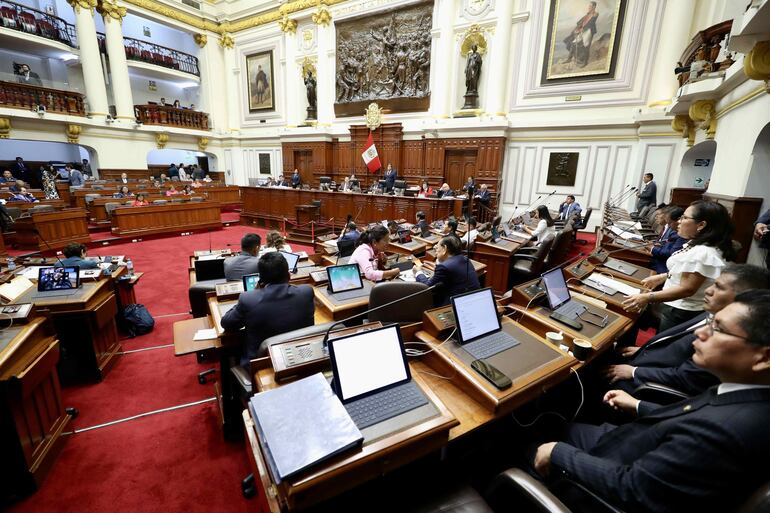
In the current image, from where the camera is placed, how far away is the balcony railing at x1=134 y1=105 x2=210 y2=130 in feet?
42.5

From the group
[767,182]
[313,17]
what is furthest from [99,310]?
[313,17]

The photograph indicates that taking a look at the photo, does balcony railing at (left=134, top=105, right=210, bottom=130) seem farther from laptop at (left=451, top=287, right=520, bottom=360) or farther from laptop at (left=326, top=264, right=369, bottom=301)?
laptop at (left=451, top=287, right=520, bottom=360)

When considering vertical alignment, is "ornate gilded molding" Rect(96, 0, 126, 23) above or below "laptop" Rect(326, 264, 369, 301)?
above

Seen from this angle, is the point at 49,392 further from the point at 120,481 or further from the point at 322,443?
the point at 322,443

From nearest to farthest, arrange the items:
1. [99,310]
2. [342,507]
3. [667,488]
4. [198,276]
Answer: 1. [667,488]
2. [342,507]
3. [99,310]
4. [198,276]

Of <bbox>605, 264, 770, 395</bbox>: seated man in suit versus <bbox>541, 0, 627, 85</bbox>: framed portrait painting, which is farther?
<bbox>541, 0, 627, 85</bbox>: framed portrait painting

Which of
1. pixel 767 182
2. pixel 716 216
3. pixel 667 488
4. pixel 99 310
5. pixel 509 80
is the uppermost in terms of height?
pixel 509 80

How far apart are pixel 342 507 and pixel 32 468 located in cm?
190

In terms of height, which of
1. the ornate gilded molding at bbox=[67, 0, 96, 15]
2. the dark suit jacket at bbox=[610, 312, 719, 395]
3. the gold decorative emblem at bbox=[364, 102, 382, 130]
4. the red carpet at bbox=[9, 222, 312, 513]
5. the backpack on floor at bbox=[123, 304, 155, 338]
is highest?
the ornate gilded molding at bbox=[67, 0, 96, 15]

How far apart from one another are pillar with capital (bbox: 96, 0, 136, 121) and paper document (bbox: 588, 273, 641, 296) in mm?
15528

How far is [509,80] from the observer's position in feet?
31.0

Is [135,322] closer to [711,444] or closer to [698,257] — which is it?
[711,444]

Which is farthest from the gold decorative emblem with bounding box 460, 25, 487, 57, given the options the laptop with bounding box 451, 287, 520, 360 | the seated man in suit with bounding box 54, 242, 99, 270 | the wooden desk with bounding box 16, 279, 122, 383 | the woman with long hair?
the wooden desk with bounding box 16, 279, 122, 383

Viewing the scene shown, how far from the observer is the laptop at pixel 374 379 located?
1268mm
